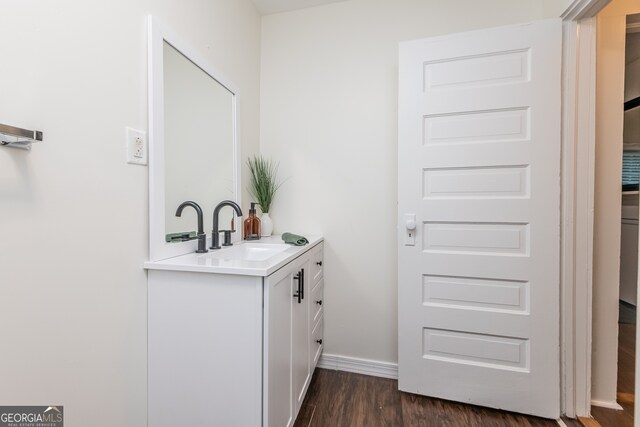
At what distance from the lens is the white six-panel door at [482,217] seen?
1486 mm

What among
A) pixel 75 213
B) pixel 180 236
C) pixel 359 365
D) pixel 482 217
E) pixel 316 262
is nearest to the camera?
pixel 75 213

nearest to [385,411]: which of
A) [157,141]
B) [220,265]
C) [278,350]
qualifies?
[278,350]

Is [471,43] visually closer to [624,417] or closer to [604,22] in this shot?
[604,22]

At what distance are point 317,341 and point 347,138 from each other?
1.35m

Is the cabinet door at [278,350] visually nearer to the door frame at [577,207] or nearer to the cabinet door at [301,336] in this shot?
the cabinet door at [301,336]

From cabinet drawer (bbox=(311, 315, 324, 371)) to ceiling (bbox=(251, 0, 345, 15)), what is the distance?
2.15 meters

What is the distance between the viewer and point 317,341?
6.06 ft

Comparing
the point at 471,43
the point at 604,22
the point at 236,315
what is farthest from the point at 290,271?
the point at 604,22

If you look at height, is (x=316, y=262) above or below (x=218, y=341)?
above

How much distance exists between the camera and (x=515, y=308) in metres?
1.54

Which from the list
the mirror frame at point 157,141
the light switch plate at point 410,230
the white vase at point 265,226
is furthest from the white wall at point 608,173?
the mirror frame at point 157,141

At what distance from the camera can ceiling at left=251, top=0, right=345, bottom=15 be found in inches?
78.1

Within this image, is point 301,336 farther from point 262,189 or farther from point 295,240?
point 262,189

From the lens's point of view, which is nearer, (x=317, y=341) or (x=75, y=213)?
(x=75, y=213)
